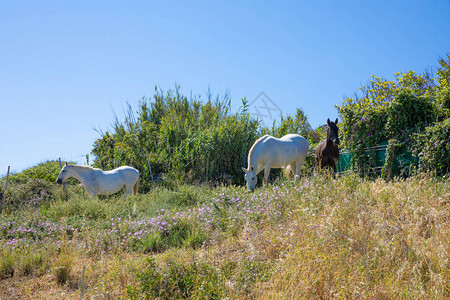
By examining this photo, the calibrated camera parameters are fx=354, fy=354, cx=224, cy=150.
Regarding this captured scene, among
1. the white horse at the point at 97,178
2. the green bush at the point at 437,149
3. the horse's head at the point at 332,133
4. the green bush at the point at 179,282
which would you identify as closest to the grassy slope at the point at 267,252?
the green bush at the point at 179,282

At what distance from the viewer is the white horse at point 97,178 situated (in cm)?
1019

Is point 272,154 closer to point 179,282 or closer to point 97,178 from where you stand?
point 97,178

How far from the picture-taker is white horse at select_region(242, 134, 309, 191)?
933 cm

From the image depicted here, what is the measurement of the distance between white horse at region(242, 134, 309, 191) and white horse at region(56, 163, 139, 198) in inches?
155

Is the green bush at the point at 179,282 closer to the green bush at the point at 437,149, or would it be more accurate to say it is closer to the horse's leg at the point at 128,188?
the green bush at the point at 437,149

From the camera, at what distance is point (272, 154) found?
9.67 meters

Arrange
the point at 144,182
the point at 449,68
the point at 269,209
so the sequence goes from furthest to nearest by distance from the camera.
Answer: the point at 449,68, the point at 144,182, the point at 269,209

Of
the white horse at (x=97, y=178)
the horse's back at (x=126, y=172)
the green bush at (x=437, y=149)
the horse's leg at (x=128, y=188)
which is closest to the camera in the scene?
the green bush at (x=437, y=149)

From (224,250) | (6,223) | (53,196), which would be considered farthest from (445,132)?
(53,196)

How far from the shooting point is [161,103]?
16.8m

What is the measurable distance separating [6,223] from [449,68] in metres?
17.7

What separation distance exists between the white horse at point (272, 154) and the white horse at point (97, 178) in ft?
12.9

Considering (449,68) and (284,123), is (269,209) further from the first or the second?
(449,68)

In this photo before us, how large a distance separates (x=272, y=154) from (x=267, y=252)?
5.21m
